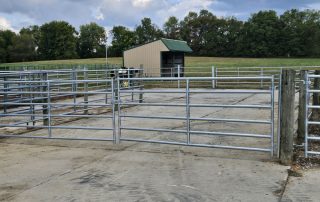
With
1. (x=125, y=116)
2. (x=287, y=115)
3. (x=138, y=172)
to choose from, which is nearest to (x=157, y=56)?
(x=125, y=116)

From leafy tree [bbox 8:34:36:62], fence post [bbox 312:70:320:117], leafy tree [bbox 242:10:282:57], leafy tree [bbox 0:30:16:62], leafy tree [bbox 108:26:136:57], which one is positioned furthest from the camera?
leafy tree [bbox 108:26:136:57]

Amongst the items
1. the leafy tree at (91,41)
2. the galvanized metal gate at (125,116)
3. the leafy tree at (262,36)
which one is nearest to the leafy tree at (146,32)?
the leafy tree at (91,41)

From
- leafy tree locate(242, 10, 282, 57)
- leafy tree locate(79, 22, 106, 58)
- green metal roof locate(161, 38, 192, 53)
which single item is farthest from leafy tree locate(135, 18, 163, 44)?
green metal roof locate(161, 38, 192, 53)

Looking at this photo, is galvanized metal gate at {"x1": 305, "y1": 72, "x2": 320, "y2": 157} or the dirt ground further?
galvanized metal gate at {"x1": 305, "y1": 72, "x2": 320, "y2": 157}

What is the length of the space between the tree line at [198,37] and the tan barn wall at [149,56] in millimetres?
59518

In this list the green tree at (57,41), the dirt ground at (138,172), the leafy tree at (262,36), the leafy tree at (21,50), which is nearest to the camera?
the dirt ground at (138,172)

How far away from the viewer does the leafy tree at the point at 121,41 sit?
10250 centimetres

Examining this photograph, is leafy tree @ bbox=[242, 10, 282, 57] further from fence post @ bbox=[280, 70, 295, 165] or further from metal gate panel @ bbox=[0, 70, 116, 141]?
fence post @ bbox=[280, 70, 295, 165]

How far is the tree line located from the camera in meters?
90.2

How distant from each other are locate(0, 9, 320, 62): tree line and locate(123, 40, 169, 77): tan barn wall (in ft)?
195

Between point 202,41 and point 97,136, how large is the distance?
98318 millimetres

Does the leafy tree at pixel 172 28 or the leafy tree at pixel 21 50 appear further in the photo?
the leafy tree at pixel 172 28

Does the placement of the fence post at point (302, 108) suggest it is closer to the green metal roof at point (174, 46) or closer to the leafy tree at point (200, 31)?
the green metal roof at point (174, 46)

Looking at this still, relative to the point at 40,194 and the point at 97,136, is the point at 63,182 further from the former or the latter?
the point at 97,136
